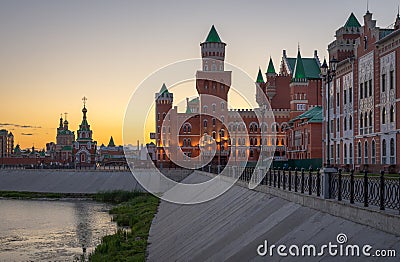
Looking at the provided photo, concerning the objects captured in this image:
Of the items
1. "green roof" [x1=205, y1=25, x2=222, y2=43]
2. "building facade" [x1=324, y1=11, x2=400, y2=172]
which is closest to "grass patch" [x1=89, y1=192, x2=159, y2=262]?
"building facade" [x1=324, y1=11, x2=400, y2=172]

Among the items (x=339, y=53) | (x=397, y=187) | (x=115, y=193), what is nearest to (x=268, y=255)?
(x=397, y=187)

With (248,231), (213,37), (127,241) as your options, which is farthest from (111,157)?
(248,231)

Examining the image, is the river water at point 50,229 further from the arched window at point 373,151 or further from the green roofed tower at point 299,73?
the green roofed tower at point 299,73

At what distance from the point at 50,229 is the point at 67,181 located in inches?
1545

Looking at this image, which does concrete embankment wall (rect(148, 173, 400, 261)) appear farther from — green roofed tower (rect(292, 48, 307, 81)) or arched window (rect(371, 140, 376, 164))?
green roofed tower (rect(292, 48, 307, 81))

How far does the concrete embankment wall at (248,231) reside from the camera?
1243cm

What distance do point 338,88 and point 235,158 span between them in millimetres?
Answer: 38558

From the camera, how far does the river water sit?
1087 inches

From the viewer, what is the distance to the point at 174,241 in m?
21.7

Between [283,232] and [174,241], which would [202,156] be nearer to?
[174,241]

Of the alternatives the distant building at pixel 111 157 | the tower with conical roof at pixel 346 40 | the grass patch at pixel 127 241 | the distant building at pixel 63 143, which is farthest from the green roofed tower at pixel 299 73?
the distant building at pixel 63 143

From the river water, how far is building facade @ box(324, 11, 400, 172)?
2050 cm

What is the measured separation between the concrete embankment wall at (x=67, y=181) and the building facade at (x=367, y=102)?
1113 inches

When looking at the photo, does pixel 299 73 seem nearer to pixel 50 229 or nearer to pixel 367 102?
pixel 367 102
